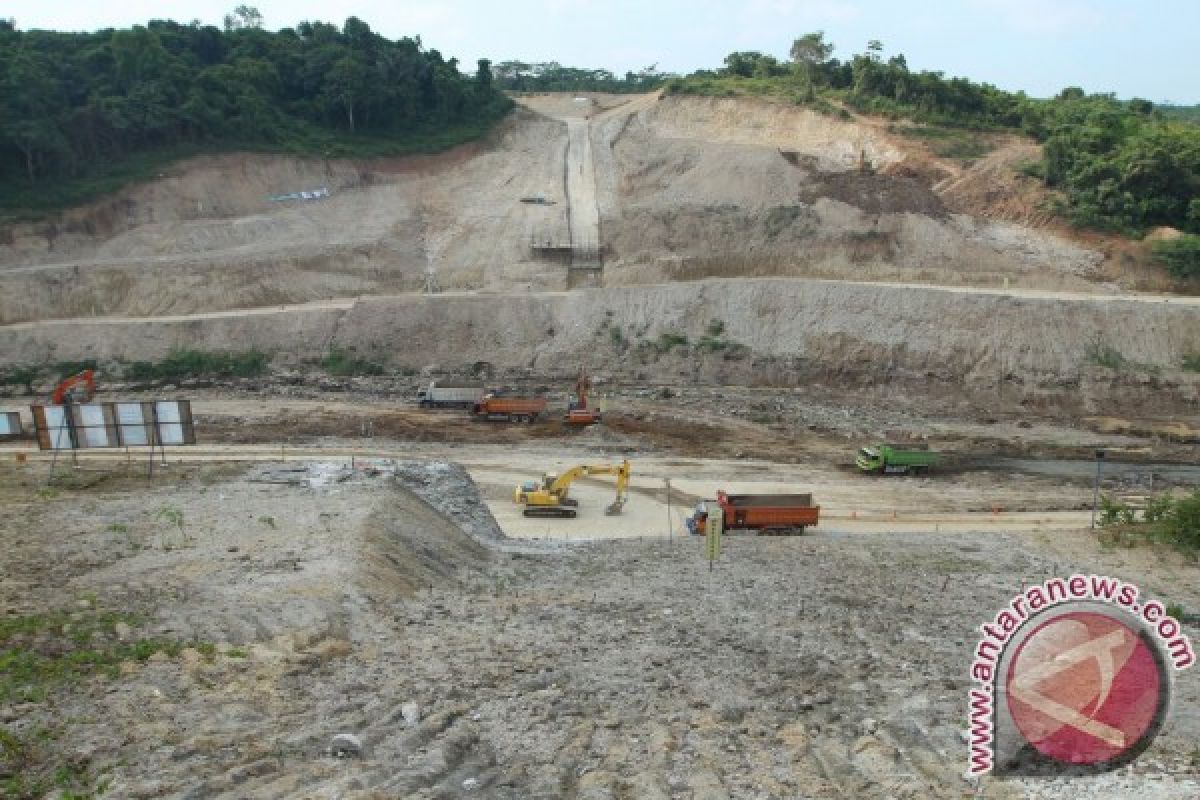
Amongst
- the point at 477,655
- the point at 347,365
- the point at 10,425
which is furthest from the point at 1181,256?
the point at 10,425

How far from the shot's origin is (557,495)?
1088 inches

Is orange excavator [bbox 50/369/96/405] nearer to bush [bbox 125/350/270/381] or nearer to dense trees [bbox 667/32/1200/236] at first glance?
bush [bbox 125/350/270/381]

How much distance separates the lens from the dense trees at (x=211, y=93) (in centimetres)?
4997

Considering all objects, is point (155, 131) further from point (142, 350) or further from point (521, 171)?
point (521, 171)

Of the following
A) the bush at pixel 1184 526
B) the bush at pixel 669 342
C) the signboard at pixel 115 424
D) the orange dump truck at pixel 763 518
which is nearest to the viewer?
the bush at pixel 1184 526

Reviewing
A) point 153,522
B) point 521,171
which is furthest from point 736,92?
point 153,522

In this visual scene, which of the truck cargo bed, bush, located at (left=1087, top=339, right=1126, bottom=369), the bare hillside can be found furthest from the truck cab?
the bare hillside

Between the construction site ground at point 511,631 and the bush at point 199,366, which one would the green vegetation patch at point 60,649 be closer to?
the construction site ground at point 511,631

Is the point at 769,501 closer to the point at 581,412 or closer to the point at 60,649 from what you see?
the point at 581,412

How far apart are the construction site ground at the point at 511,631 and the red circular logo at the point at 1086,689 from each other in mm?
781

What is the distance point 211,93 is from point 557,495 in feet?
141

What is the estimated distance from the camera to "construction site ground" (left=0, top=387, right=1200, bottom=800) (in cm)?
958

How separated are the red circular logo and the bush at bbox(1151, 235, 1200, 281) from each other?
44.1 m

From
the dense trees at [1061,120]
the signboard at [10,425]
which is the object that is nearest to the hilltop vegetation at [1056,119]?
the dense trees at [1061,120]
